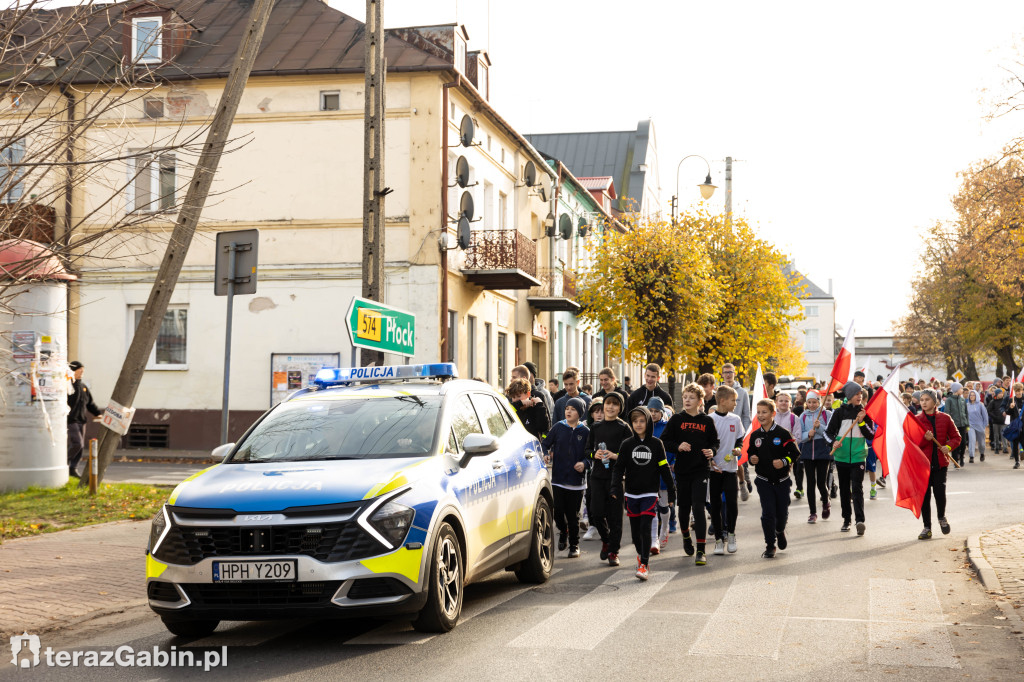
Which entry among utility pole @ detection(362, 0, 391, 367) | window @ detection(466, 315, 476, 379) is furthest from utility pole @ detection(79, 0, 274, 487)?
window @ detection(466, 315, 476, 379)

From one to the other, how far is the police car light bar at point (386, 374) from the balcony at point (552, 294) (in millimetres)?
25356

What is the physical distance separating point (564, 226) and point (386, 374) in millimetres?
28550

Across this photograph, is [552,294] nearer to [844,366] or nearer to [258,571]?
[844,366]

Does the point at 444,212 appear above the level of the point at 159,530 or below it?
above

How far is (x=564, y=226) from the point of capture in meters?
37.4

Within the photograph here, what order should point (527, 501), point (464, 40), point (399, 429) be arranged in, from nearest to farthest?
point (399, 429)
point (527, 501)
point (464, 40)

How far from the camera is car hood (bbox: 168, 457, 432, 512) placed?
673 centimetres

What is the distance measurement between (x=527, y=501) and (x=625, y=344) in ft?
76.9

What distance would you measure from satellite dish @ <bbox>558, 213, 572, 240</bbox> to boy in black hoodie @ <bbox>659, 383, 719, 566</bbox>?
86.4 ft

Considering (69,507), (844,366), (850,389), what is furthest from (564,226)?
(69,507)

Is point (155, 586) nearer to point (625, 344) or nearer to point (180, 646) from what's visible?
point (180, 646)

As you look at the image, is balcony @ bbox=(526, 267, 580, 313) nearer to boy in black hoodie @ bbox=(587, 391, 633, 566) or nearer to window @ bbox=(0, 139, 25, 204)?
boy in black hoodie @ bbox=(587, 391, 633, 566)

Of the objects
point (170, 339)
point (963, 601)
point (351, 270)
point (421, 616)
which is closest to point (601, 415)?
point (963, 601)

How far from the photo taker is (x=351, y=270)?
25875mm
